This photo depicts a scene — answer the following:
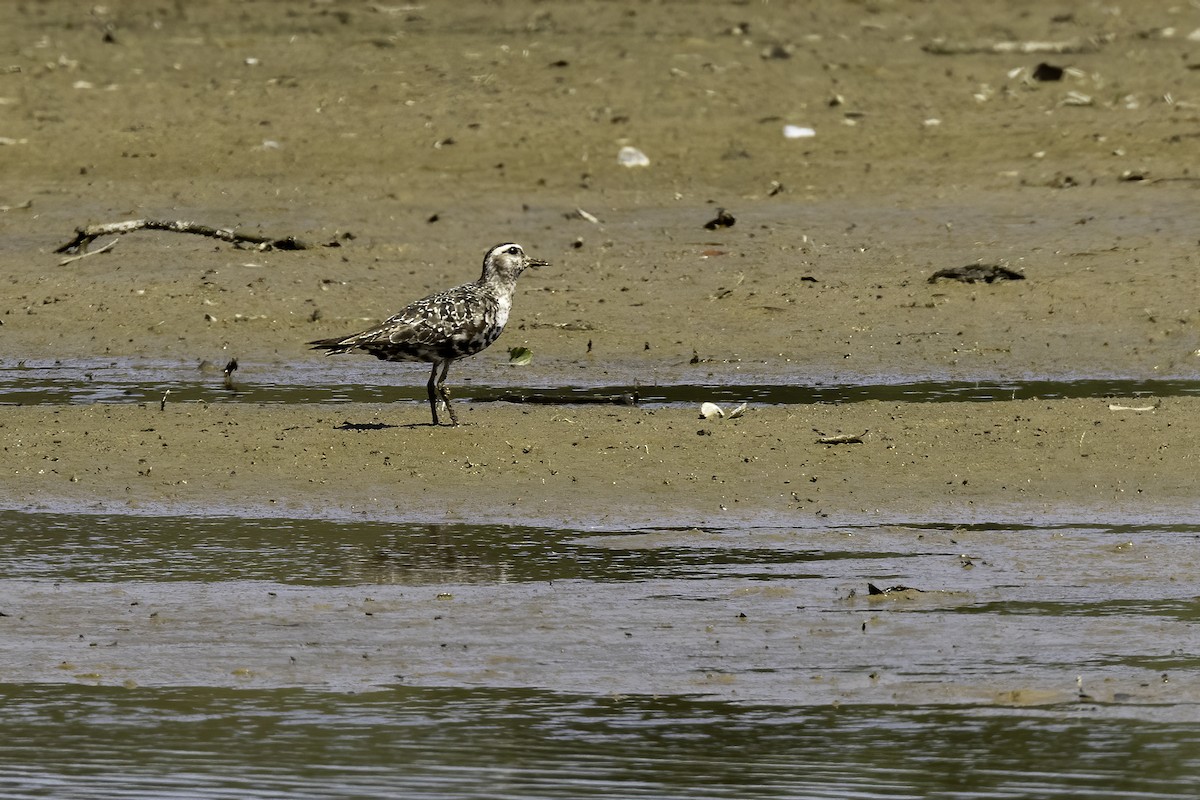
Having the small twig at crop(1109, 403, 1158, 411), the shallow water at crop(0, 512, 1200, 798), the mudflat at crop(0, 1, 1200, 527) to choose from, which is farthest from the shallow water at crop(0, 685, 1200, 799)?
the small twig at crop(1109, 403, 1158, 411)

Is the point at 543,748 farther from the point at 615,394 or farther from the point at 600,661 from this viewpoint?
the point at 615,394

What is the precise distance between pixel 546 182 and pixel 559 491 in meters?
8.72

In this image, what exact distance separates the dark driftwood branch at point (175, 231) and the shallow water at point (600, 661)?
22.1 ft

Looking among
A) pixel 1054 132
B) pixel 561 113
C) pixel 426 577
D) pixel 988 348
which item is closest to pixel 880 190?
pixel 1054 132

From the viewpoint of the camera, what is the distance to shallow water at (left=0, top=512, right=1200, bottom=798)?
663cm

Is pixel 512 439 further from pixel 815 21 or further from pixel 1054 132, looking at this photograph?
pixel 815 21

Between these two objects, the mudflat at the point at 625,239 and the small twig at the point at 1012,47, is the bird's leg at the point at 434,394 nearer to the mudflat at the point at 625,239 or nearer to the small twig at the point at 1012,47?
the mudflat at the point at 625,239

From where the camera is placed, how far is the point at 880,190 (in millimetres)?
18375

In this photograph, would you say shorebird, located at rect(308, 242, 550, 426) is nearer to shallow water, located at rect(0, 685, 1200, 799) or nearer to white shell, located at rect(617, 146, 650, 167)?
shallow water, located at rect(0, 685, 1200, 799)

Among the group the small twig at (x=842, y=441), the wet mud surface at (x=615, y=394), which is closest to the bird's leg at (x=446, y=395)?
the wet mud surface at (x=615, y=394)

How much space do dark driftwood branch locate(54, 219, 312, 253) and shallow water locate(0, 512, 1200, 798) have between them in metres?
6.73

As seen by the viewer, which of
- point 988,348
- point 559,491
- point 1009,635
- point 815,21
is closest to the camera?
point 1009,635

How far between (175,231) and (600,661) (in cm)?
974

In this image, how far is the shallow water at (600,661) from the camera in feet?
21.7
